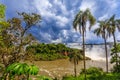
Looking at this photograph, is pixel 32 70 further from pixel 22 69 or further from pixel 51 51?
pixel 51 51

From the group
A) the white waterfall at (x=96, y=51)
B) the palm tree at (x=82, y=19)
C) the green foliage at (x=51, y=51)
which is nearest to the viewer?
the palm tree at (x=82, y=19)

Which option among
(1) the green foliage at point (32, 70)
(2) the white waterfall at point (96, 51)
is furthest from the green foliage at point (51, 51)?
(1) the green foliage at point (32, 70)

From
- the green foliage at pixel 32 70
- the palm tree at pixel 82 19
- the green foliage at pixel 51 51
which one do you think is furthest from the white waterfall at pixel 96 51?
the green foliage at pixel 32 70

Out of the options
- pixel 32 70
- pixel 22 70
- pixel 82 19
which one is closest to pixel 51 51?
pixel 82 19

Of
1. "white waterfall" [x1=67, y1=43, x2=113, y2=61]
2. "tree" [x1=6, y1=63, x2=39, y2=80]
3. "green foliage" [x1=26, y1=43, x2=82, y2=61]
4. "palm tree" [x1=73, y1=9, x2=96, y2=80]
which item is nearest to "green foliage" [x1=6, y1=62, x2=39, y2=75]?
"tree" [x1=6, y1=63, x2=39, y2=80]

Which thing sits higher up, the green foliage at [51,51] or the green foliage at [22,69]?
the green foliage at [51,51]


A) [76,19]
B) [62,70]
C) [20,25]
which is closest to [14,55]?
[20,25]

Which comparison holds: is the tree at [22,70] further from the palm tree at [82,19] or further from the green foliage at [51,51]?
the green foliage at [51,51]

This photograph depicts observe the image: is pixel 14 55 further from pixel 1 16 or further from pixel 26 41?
pixel 1 16

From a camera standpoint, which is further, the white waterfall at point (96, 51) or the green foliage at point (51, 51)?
the white waterfall at point (96, 51)

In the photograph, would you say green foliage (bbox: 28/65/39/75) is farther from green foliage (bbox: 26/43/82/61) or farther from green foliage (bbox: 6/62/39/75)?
green foliage (bbox: 26/43/82/61)

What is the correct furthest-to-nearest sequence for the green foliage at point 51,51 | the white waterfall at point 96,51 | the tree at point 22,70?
the white waterfall at point 96,51
the green foliage at point 51,51
the tree at point 22,70

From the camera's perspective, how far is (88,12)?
208ft

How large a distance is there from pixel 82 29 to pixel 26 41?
29015 mm
